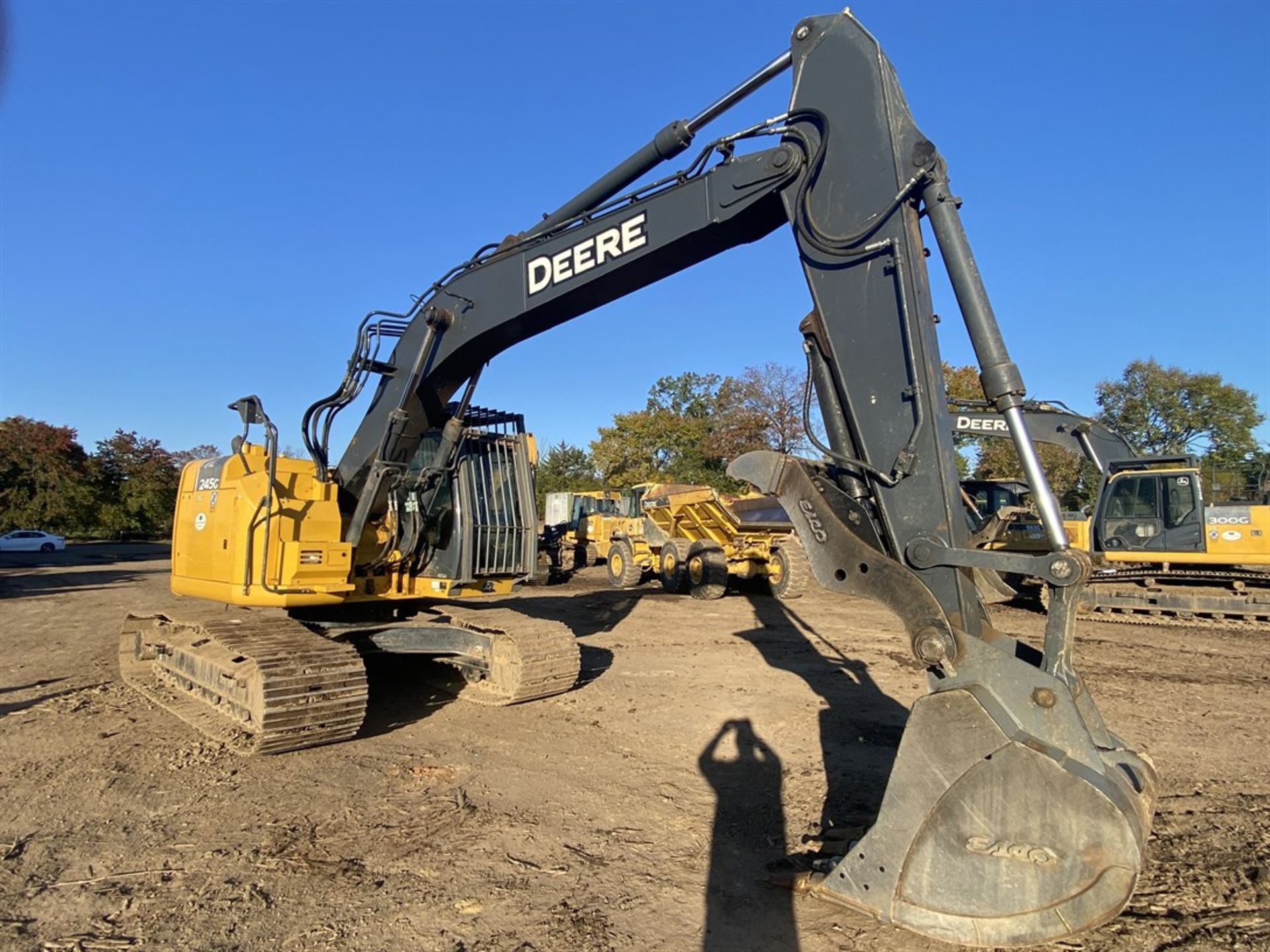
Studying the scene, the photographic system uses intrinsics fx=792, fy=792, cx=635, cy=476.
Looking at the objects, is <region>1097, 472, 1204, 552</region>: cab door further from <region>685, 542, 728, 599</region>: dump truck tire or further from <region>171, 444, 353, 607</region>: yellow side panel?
<region>171, 444, 353, 607</region>: yellow side panel

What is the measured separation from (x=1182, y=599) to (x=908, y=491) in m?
13.1

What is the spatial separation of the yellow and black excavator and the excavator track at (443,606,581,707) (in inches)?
372

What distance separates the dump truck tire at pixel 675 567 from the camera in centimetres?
1767

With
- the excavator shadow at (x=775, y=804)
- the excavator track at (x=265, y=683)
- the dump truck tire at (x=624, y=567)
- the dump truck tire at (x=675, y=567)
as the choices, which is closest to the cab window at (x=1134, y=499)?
the dump truck tire at (x=675, y=567)

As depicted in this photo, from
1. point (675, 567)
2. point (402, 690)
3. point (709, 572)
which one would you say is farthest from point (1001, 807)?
point (675, 567)

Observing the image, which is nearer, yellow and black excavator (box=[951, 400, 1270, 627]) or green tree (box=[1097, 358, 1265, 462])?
yellow and black excavator (box=[951, 400, 1270, 627])

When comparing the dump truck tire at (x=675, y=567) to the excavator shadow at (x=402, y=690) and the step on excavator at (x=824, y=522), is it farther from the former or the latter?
the step on excavator at (x=824, y=522)

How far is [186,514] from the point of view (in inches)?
303

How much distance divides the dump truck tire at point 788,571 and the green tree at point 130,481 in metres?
39.1

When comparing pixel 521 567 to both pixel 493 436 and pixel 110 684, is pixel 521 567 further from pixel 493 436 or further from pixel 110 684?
Answer: pixel 110 684

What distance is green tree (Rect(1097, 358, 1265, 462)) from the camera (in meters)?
43.0

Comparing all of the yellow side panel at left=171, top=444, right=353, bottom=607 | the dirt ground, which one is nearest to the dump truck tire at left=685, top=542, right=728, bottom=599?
the dirt ground

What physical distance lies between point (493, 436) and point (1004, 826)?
556cm

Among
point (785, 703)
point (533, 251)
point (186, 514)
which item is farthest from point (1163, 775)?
point (186, 514)
